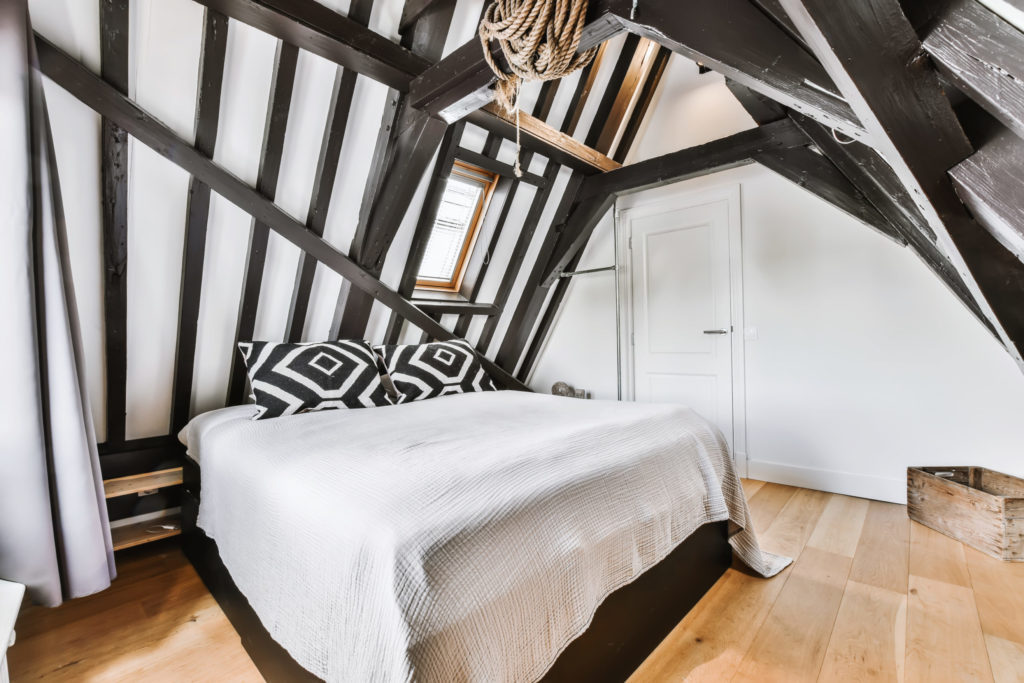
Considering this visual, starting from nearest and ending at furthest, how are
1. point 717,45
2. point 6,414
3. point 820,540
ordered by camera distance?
1. point 717,45
2. point 6,414
3. point 820,540

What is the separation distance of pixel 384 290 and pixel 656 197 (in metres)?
2.18

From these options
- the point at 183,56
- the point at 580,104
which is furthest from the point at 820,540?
the point at 183,56

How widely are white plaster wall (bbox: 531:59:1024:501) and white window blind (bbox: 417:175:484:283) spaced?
58.6 inches

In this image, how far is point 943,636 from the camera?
58.6 inches

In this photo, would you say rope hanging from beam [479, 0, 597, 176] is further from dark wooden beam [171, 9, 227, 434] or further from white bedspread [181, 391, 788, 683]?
white bedspread [181, 391, 788, 683]

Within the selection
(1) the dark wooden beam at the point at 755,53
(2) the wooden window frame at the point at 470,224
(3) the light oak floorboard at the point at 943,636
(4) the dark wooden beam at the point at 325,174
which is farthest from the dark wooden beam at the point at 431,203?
(3) the light oak floorboard at the point at 943,636

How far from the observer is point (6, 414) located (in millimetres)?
1348

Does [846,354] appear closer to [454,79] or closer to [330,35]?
[454,79]

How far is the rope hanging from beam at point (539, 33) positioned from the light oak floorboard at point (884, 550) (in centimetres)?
226

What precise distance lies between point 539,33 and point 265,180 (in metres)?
1.48

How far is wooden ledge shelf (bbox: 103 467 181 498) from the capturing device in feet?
6.63

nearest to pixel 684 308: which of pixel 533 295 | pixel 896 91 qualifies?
pixel 533 295

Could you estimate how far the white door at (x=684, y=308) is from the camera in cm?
322

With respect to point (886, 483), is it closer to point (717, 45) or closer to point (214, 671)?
point (717, 45)
